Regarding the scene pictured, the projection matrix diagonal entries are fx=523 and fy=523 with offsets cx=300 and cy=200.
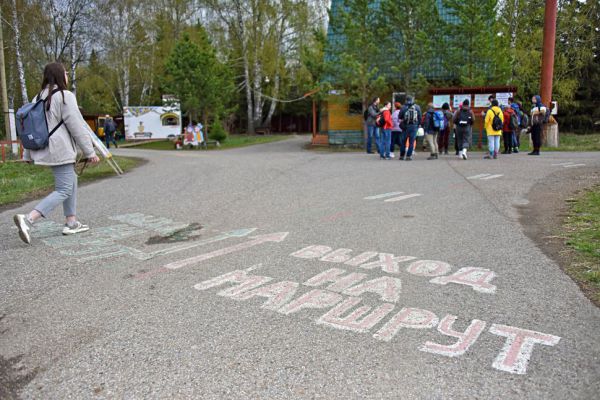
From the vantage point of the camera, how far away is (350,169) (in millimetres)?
13477

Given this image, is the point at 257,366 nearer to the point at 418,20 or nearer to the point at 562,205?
the point at 562,205

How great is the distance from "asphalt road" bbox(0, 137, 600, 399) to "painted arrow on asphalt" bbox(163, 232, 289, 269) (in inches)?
1.5

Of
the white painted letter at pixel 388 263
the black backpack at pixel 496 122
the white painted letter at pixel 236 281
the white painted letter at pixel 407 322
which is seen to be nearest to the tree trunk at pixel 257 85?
the black backpack at pixel 496 122

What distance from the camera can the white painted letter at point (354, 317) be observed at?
11.7 ft

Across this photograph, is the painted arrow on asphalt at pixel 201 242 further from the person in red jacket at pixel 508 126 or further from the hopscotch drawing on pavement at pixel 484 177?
the person in red jacket at pixel 508 126

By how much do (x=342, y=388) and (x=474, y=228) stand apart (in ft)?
13.9

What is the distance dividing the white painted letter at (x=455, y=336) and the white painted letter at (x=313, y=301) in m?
0.85

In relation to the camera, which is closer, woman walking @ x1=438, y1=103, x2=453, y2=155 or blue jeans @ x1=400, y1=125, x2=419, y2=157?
blue jeans @ x1=400, y1=125, x2=419, y2=157

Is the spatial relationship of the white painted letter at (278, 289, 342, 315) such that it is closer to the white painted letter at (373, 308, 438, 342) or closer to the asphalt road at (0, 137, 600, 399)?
the asphalt road at (0, 137, 600, 399)

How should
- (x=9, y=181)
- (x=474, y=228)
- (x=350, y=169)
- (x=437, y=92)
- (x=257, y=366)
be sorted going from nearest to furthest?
1. (x=257, y=366)
2. (x=474, y=228)
3. (x=9, y=181)
4. (x=350, y=169)
5. (x=437, y=92)

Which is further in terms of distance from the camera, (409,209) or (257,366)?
(409,209)

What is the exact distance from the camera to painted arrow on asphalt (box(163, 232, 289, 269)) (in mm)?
5074

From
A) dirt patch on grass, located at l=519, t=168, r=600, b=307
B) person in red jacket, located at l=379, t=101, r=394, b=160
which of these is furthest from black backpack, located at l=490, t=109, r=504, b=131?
dirt patch on grass, located at l=519, t=168, r=600, b=307

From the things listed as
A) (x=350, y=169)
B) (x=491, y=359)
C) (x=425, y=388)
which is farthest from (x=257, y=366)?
(x=350, y=169)
